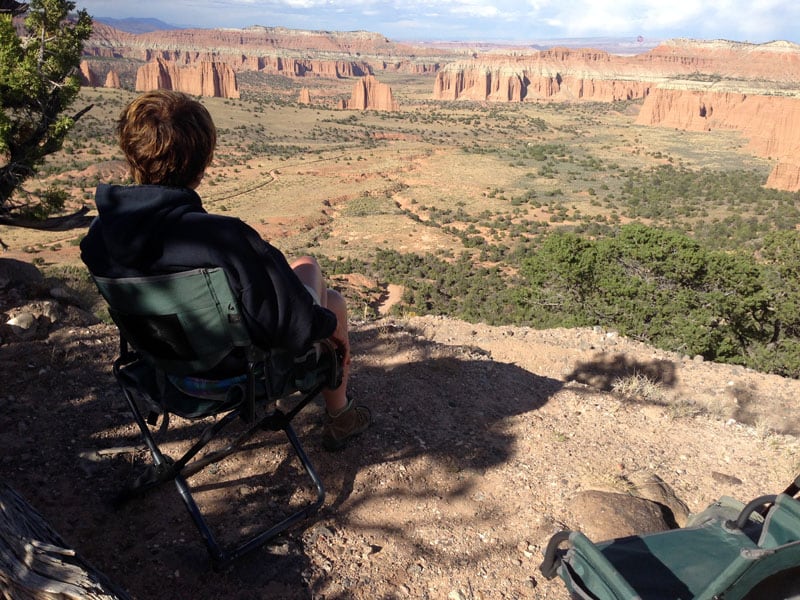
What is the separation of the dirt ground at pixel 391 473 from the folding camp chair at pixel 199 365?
18 centimetres

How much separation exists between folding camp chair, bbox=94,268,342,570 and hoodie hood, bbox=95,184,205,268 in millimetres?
99

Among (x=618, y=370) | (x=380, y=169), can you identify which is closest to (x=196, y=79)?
(x=380, y=169)

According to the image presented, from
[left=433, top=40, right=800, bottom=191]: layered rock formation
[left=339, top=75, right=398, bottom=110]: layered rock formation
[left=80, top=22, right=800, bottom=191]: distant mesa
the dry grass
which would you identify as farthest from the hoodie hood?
[left=339, top=75, right=398, bottom=110]: layered rock formation

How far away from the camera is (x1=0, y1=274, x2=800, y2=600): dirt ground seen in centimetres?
242

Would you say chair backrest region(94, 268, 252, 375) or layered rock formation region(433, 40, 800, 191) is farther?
layered rock formation region(433, 40, 800, 191)

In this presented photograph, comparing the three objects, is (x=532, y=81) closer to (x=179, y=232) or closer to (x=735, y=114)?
(x=735, y=114)

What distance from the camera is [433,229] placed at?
27.5 m

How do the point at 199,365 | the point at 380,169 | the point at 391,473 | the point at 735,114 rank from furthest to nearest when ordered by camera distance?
1. the point at 735,114
2. the point at 380,169
3. the point at 391,473
4. the point at 199,365

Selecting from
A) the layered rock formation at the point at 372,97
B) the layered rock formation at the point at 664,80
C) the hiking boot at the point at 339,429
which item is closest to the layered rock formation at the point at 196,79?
the layered rock formation at the point at 372,97

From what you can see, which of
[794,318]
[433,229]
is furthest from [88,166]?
[794,318]

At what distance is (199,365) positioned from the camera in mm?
2152

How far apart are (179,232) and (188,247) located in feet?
0.21

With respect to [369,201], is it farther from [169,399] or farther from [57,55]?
[169,399]

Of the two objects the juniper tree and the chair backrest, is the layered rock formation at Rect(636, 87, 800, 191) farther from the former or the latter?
the chair backrest
